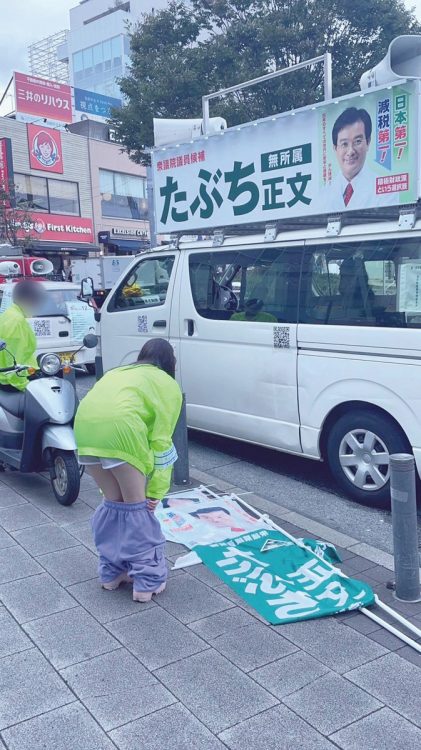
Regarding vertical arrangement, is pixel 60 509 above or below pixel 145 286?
below

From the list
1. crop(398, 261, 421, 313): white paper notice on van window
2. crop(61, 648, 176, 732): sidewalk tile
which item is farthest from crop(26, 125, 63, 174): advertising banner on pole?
crop(61, 648, 176, 732): sidewalk tile

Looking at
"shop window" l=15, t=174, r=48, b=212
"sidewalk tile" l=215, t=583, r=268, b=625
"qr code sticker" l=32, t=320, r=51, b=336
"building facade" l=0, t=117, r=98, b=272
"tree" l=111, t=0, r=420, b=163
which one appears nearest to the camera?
"sidewalk tile" l=215, t=583, r=268, b=625

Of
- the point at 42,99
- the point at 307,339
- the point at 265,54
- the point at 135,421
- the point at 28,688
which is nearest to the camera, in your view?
the point at 28,688

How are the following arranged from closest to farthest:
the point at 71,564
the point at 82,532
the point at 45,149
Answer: the point at 71,564
the point at 82,532
the point at 45,149

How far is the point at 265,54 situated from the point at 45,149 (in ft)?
55.1

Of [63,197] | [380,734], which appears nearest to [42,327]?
[380,734]

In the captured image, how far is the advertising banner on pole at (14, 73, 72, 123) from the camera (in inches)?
1160

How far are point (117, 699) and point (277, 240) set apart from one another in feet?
11.9

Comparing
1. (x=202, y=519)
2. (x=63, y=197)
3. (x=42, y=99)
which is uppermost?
(x=42, y=99)

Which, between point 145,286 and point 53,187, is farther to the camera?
point 53,187

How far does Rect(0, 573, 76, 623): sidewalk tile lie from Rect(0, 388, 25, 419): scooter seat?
1788 millimetres

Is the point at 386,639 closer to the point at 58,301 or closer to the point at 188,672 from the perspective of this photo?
the point at 188,672

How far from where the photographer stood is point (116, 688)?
107 inches

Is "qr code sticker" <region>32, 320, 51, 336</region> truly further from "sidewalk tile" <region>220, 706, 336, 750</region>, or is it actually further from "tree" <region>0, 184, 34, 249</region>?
"tree" <region>0, 184, 34, 249</region>
